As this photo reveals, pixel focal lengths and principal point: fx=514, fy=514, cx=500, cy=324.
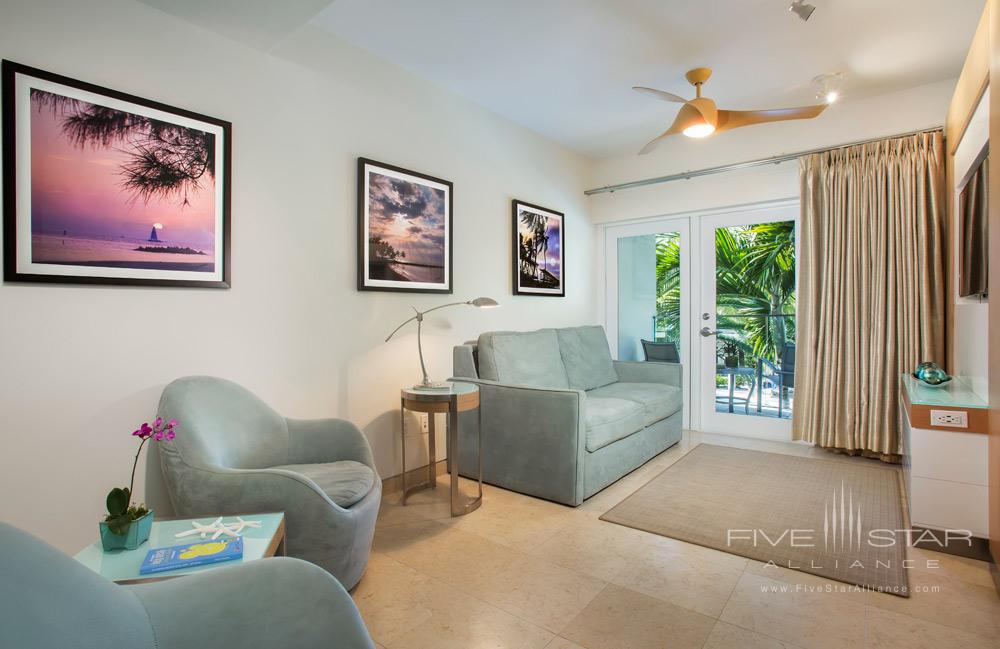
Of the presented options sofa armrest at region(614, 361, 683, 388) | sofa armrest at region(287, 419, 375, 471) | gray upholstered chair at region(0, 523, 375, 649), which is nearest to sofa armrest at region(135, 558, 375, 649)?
gray upholstered chair at region(0, 523, 375, 649)

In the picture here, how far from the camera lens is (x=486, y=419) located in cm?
325

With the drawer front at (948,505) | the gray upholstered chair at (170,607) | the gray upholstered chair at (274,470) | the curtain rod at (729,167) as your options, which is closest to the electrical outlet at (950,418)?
the drawer front at (948,505)

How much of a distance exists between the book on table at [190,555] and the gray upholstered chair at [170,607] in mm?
537

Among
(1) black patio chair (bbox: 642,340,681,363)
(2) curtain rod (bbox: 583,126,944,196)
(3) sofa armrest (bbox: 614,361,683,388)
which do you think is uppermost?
(2) curtain rod (bbox: 583,126,944,196)

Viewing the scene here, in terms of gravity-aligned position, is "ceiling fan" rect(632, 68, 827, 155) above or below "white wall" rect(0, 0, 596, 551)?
above

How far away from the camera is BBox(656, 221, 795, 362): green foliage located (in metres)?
4.30

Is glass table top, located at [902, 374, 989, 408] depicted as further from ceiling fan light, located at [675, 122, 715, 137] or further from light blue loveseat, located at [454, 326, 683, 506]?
ceiling fan light, located at [675, 122, 715, 137]

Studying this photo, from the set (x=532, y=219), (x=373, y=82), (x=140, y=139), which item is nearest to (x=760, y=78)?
(x=532, y=219)

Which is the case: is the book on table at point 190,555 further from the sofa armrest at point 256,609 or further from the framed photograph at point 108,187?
the framed photograph at point 108,187

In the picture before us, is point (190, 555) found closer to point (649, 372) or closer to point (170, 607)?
point (170, 607)

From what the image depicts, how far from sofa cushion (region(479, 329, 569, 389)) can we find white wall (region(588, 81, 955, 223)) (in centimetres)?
167

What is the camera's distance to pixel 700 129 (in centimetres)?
316

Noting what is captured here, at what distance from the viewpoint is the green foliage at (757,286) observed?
4.30m

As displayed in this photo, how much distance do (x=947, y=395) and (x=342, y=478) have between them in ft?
9.69
